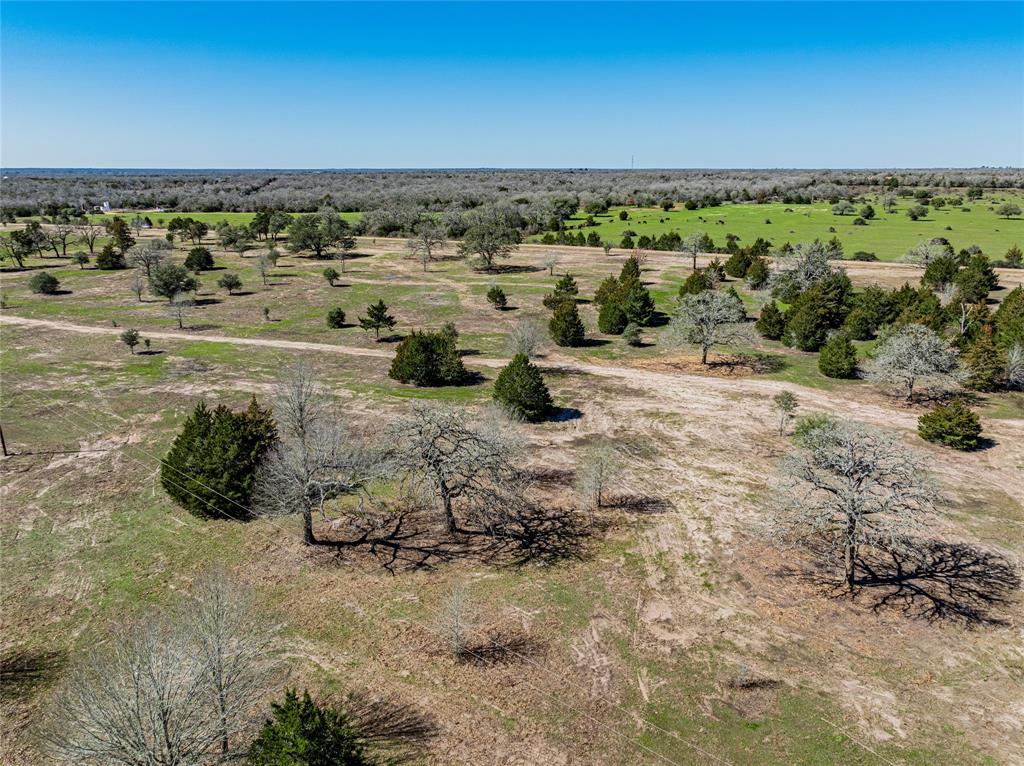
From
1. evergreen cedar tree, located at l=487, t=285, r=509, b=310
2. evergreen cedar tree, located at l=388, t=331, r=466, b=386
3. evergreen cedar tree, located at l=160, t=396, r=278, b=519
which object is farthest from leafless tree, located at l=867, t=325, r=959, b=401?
evergreen cedar tree, located at l=160, t=396, r=278, b=519

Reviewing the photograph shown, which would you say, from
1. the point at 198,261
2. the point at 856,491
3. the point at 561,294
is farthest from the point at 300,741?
the point at 198,261

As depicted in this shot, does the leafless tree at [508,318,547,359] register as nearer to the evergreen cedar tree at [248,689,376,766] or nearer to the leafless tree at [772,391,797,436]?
the leafless tree at [772,391,797,436]

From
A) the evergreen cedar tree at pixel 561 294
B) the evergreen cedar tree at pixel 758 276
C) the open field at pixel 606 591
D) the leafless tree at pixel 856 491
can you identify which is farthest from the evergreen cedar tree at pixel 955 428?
the evergreen cedar tree at pixel 758 276

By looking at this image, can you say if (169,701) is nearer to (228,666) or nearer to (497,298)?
(228,666)

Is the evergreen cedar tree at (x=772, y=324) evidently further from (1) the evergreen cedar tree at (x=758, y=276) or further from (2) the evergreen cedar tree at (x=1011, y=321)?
(1) the evergreen cedar tree at (x=758, y=276)

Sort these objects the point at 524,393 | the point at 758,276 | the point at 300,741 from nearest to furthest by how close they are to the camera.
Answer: the point at 300,741
the point at 524,393
the point at 758,276

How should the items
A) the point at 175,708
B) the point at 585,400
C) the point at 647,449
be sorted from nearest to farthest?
the point at 175,708
the point at 647,449
the point at 585,400

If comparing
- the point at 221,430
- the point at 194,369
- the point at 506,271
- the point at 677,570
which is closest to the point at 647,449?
the point at 677,570

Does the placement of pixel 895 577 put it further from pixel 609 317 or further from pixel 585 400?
pixel 609 317
